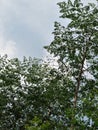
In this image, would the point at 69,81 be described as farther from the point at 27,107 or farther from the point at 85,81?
the point at 27,107

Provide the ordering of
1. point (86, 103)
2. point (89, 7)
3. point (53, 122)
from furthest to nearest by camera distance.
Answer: point (53, 122) < point (89, 7) < point (86, 103)

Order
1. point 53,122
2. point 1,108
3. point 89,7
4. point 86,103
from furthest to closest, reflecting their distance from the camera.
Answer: point 1,108
point 53,122
point 89,7
point 86,103

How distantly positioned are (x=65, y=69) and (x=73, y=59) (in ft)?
6.41

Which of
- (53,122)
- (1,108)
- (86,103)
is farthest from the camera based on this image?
(1,108)

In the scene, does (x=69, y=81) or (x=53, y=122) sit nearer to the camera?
(x=69, y=81)

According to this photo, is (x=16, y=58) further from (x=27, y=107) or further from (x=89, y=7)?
(x=89, y=7)

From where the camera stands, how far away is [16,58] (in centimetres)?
5556

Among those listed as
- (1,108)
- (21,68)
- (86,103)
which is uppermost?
(21,68)

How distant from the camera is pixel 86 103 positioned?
101ft

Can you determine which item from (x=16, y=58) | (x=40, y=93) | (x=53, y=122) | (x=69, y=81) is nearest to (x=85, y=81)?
(x=69, y=81)

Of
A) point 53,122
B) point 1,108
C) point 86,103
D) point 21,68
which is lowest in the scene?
point 86,103

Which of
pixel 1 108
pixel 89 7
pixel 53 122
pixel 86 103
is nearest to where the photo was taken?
pixel 86 103

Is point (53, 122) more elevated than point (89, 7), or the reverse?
point (89, 7)

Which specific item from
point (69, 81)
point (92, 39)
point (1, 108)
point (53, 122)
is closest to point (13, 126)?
point (1, 108)
